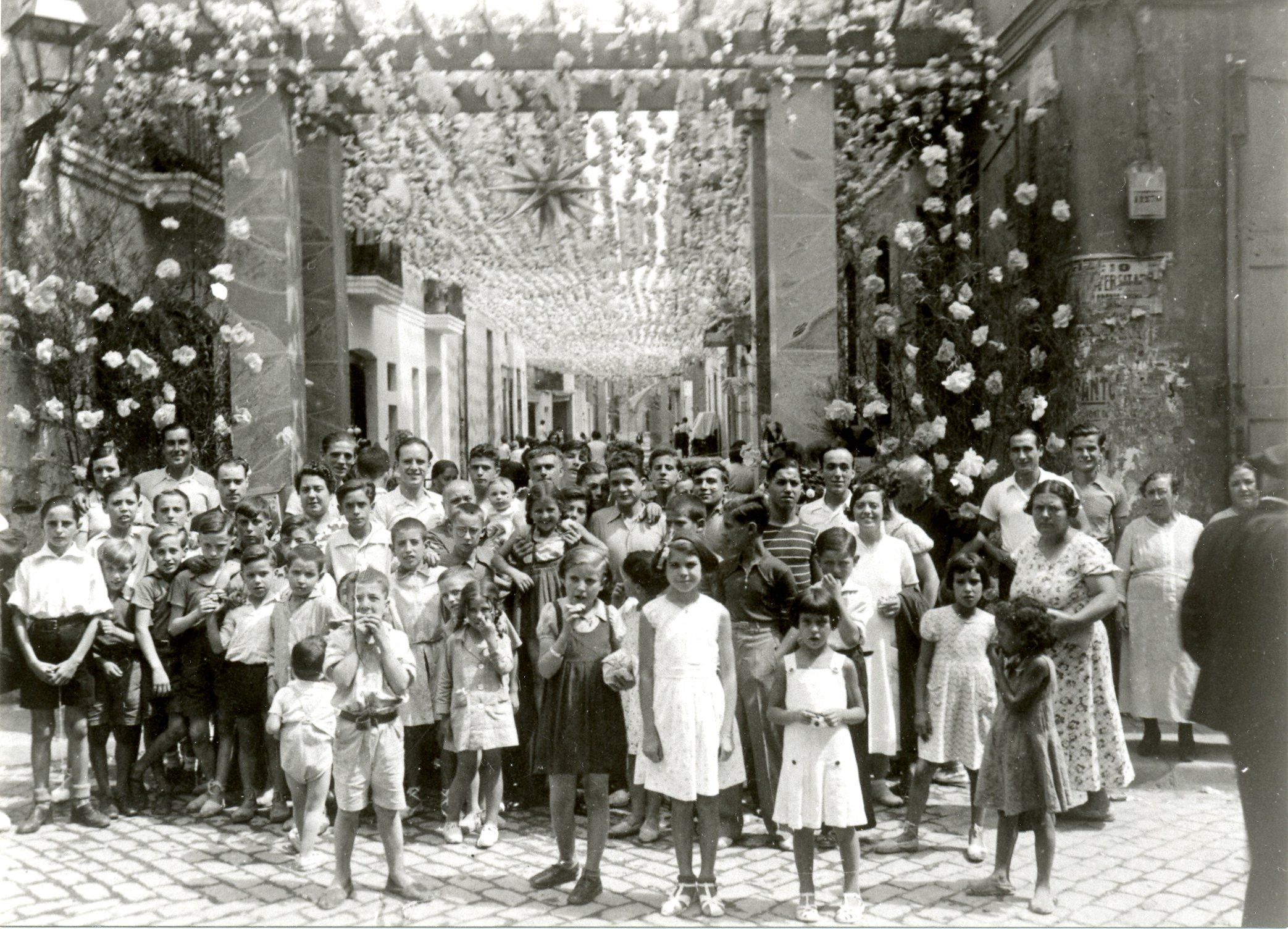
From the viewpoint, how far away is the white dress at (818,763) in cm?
464

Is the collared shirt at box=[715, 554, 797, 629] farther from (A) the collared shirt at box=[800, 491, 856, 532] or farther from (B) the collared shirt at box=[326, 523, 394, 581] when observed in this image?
(B) the collared shirt at box=[326, 523, 394, 581]

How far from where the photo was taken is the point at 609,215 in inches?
495

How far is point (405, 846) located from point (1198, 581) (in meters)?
3.47

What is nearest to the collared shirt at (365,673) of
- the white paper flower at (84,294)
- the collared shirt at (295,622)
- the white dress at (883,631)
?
the collared shirt at (295,622)

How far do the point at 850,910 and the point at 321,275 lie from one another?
25.3ft

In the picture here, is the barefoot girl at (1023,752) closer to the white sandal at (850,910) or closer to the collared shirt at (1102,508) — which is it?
the white sandal at (850,910)

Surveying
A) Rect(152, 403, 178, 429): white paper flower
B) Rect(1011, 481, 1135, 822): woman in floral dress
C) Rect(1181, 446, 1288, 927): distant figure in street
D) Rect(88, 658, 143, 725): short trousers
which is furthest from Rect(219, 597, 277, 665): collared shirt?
Rect(1181, 446, 1288, 927): distant figure in street

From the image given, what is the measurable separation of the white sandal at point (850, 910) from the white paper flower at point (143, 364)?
21.7 feet

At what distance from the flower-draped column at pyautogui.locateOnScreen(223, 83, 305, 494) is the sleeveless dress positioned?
17.2 feet

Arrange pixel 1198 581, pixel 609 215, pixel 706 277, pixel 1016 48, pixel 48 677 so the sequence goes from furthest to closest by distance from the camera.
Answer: pixel 706 277 < pixel 609 215 < pixel 1016 48 < pixel 48 677 < pixel 1198 581

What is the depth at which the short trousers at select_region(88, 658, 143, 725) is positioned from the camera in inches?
243

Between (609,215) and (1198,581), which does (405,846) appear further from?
(609,215)

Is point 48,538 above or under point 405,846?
above

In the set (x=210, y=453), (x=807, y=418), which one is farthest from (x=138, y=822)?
(x=807, y=418)
